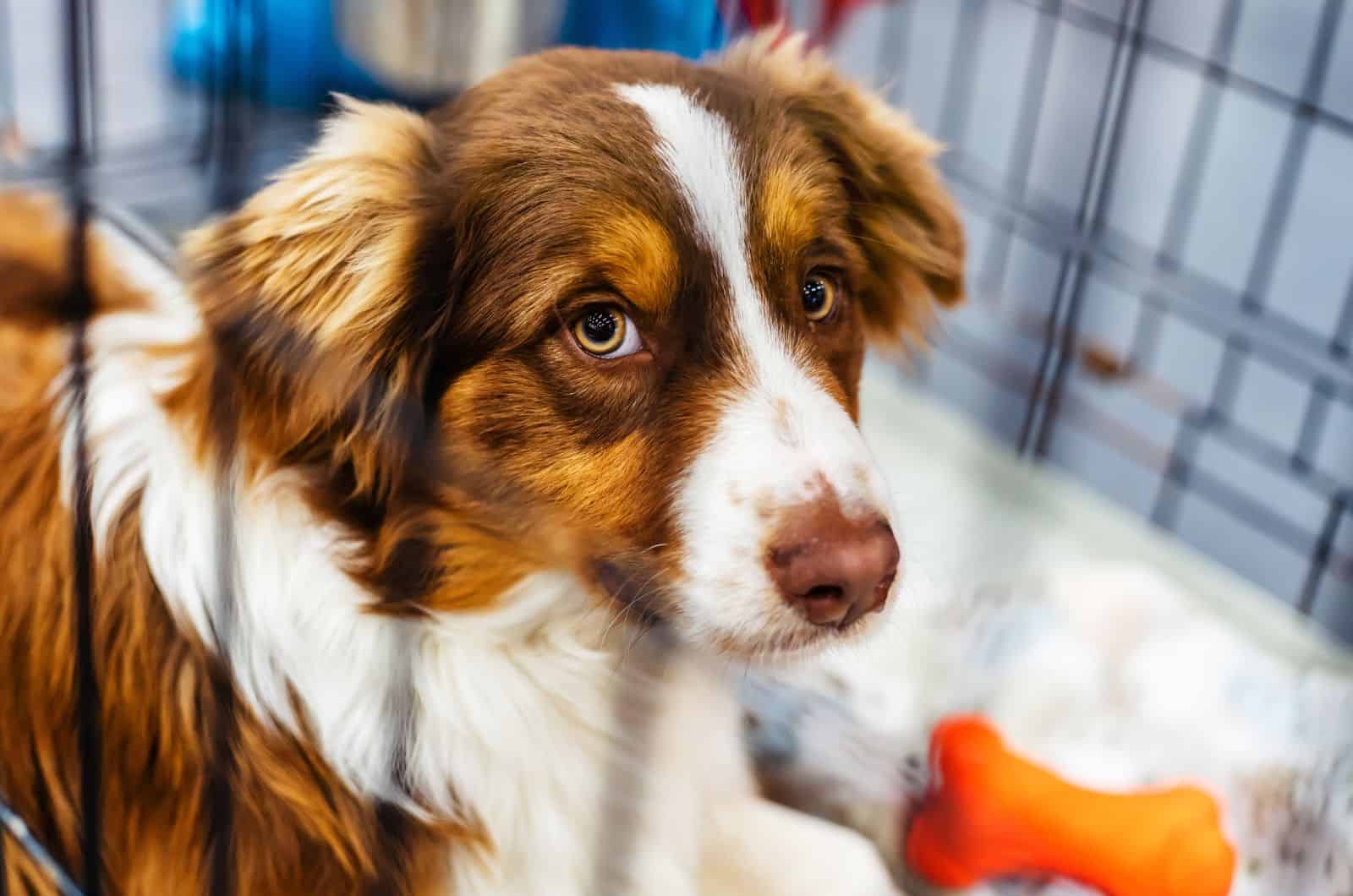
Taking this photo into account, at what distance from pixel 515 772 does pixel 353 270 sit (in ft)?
1.49

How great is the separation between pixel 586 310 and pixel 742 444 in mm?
168

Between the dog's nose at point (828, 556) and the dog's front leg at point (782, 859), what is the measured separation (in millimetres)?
429

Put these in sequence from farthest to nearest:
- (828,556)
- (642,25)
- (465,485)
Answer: (642,25)
(465,485)
(828,556)

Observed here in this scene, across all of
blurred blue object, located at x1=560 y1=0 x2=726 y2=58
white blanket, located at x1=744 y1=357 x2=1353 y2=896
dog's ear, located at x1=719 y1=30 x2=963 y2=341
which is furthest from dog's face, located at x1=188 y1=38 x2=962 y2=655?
blurred blue object, located at x1=560 y1=0 x2=726 y2=58

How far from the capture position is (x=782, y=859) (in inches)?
58.6

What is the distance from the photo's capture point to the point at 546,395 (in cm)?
122

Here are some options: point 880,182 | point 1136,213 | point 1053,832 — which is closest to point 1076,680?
point 1053,832

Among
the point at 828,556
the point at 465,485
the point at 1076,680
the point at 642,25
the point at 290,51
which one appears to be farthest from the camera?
the point at 290,51

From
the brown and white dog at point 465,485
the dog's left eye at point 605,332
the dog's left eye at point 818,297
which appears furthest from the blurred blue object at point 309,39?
the dog's left eye at point 818,297

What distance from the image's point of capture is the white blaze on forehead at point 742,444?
1.14 m

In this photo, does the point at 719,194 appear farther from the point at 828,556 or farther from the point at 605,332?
the point at 828,556

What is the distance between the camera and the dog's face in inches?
46.4

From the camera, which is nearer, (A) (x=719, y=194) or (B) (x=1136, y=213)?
(A) (x=719, y=194)

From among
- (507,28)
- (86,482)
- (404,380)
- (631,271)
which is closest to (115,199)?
(507,28)
